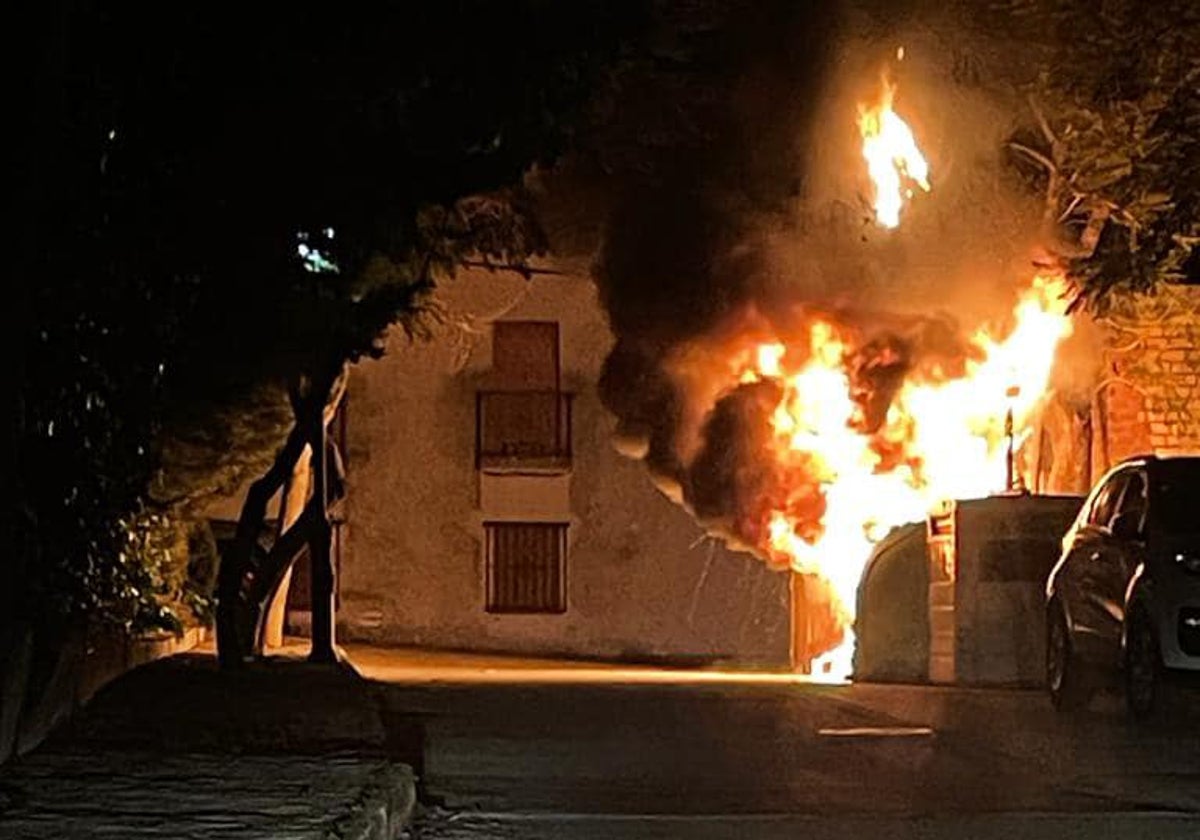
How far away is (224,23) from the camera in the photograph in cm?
1320

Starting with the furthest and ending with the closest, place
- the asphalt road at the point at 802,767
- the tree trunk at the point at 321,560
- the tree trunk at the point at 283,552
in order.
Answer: the tree trunk at the point at 321,560 → the tree trunk at the point at 283,552 → the asphalt road at the point at 802,767

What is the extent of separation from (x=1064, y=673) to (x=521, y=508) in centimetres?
2558

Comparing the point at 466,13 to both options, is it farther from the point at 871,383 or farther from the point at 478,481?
the point at 478,481

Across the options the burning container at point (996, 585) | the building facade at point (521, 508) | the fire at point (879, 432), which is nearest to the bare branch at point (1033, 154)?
the fire at point (879, 432)

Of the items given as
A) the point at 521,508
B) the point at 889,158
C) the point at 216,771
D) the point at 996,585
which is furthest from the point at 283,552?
the point at 521,508

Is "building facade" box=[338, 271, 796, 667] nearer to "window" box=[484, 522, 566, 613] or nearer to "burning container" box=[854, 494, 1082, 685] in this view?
"window" box=[484, 522, 566, 613]

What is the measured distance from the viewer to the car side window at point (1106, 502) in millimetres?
16656

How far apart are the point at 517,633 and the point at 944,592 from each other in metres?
20.8

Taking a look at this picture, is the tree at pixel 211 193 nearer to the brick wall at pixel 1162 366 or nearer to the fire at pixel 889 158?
the fire at pixel 889 158

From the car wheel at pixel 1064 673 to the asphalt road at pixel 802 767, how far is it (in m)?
0.17

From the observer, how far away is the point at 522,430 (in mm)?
42125

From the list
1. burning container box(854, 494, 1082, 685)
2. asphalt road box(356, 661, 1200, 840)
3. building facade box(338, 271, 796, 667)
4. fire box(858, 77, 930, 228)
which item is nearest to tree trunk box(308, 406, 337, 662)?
asphalt road box(356, 661, 1200, 840)

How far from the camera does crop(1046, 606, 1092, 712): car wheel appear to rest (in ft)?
55.2

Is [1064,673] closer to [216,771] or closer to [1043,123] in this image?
[216,771]
